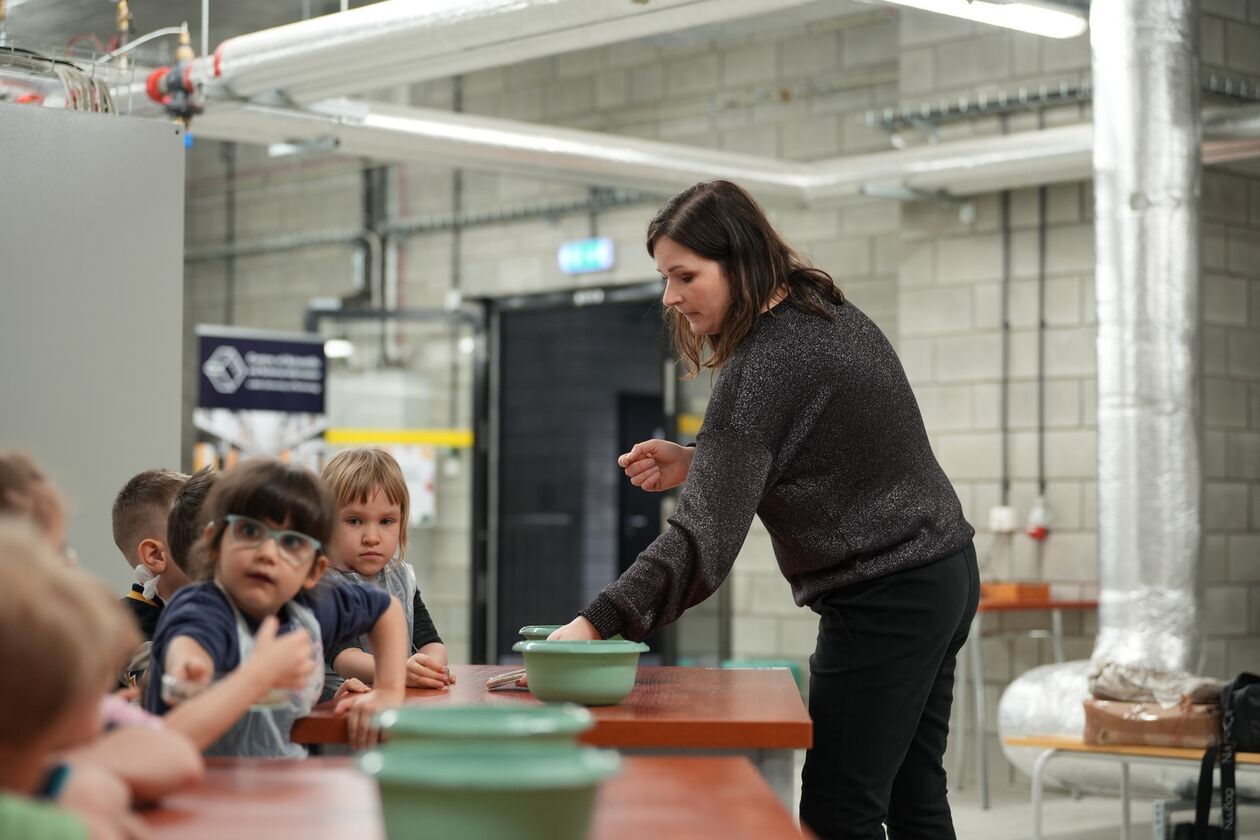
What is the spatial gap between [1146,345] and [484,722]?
4.14m

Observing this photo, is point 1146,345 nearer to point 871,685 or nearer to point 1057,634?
point 1057,634

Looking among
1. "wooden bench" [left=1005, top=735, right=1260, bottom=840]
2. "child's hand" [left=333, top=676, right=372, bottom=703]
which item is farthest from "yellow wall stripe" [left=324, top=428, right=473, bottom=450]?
"child's hand" [left=333, top=676, right=372, bottom=703]

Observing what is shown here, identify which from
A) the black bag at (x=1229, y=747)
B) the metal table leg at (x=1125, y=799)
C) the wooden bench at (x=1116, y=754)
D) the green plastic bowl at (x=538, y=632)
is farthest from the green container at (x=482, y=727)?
the metal table leg at (x=1125, y=799)

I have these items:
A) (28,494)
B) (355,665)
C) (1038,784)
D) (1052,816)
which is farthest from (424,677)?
(1052,816)

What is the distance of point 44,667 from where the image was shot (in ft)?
3.15

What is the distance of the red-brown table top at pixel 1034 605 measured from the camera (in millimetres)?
5938

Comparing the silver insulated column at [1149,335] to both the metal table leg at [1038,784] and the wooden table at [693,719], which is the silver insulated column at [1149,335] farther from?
the wooden table at [693,719]

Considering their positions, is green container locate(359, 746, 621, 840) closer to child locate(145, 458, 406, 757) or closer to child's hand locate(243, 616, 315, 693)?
child's hand locate(243, 616, 315, 693)

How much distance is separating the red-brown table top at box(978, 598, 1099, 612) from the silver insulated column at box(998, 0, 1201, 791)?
3.08 ft

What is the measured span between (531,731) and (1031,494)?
565 centimetres

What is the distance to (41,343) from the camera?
3076mm

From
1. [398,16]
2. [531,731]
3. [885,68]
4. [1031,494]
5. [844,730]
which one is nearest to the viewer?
[531,731]

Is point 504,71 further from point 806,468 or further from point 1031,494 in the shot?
point 806,468

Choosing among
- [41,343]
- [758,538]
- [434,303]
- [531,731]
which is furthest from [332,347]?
[531,731]
